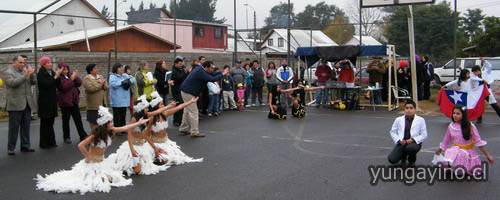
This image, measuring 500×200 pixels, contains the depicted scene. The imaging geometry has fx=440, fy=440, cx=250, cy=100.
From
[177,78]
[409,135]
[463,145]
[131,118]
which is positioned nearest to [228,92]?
[177,78]

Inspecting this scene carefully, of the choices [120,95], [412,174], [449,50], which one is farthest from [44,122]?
[449,50]

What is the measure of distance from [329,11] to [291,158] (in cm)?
7535

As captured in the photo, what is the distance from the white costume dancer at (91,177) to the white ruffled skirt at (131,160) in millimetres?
247

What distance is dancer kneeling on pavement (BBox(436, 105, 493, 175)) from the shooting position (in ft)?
20.6

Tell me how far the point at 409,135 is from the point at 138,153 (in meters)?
4.20

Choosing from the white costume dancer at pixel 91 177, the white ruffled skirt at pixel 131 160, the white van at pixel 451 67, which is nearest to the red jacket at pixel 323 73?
the white van at pixel 451 67

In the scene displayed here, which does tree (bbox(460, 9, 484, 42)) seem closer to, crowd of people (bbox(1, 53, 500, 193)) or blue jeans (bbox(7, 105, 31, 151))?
crowd of people (bbox(1, 53, 500, 193))

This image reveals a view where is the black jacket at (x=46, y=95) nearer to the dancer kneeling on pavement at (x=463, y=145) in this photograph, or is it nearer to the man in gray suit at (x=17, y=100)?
the man in gray suit at (x=17, y=100)

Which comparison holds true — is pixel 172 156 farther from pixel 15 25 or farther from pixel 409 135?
pixel 15 25

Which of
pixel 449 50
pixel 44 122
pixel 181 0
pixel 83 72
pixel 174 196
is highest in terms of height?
pixel 181 0

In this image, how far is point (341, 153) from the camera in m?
8.15

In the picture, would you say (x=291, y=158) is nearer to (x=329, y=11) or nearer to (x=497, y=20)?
(x=497, y=20)

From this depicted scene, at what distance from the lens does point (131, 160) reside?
6.59m

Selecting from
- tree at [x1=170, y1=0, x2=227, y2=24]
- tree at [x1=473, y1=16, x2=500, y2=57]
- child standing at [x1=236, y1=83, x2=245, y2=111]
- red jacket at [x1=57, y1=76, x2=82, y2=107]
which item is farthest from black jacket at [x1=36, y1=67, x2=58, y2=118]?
tree at [x1=170, y1=0, x2=227, y2=24]
